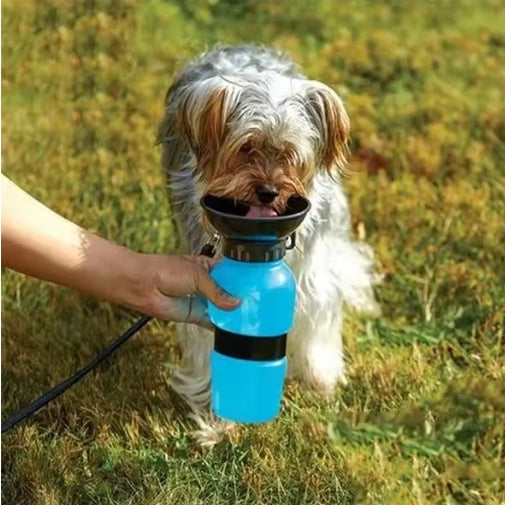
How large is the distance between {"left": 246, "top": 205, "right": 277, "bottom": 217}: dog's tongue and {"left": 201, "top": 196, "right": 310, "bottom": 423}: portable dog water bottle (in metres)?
0.03

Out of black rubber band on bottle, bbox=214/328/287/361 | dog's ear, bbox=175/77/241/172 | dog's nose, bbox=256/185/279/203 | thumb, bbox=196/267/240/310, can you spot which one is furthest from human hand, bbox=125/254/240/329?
dog's ear, bbox=175/77/241/172

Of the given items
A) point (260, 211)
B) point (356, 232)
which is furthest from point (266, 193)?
point (356, 232)

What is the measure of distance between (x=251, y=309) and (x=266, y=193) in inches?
13.4

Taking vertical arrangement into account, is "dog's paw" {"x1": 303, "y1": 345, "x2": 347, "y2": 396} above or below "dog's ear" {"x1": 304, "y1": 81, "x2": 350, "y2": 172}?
below

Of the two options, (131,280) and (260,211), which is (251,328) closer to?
(260,211)

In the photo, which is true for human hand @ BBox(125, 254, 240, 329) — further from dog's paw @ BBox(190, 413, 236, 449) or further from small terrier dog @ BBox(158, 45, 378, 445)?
dog's paw @ BBox(190, 413, 236, 449)

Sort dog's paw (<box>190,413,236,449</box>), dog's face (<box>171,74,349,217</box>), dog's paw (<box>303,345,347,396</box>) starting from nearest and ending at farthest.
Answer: dog's face (<box>171,74,349,217</box>) → dog's paw (<box>190,413,236,449</box>) → dog's paw (<box>303,345,347,396</box>)

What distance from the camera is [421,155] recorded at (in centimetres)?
592

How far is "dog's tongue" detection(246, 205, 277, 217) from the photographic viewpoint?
3357mm

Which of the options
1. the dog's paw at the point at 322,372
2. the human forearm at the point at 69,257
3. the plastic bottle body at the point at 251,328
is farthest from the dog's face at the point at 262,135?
the dog's paw at the point at 322,372

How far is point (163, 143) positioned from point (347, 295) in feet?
3.43

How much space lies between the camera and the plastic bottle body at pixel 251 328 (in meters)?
3.25

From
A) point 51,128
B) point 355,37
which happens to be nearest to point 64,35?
point 51,128

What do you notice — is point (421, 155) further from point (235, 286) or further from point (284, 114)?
point (235, 286)
